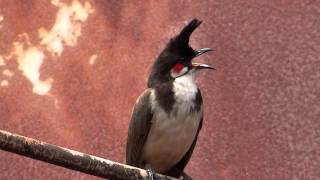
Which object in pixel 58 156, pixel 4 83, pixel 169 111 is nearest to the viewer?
pixel 58 156

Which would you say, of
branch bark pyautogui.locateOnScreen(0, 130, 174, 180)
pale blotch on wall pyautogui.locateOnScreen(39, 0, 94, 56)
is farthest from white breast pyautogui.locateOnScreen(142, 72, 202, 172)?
branch bark pyautogui.locateOnScreen(0, 130, 174, 180)

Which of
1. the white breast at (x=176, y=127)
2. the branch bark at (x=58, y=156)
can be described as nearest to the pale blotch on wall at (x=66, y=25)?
the white breast at (x=176, y=127)

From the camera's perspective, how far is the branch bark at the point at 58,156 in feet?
6.22

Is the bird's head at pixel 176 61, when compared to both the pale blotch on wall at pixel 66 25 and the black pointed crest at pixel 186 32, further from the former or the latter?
the pale blotch on wall at pixel 66 25

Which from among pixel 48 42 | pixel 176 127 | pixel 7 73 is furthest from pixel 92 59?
pixel 176 127

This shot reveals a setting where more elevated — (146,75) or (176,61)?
(176,61)

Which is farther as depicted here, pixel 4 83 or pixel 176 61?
pixel 4 83

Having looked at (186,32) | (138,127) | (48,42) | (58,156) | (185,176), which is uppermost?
(58,156)

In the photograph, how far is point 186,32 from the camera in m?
2.94

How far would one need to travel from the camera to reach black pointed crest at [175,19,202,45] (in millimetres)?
2902

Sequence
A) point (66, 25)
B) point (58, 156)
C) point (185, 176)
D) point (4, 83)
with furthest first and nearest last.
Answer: point (66, 25) < point (4, 83) < point (185, 176) < point (58, 156)

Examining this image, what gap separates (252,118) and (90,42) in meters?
0.74

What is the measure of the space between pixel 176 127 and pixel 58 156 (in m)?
1.03

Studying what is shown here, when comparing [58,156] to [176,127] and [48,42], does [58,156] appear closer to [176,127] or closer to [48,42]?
[176,127]
